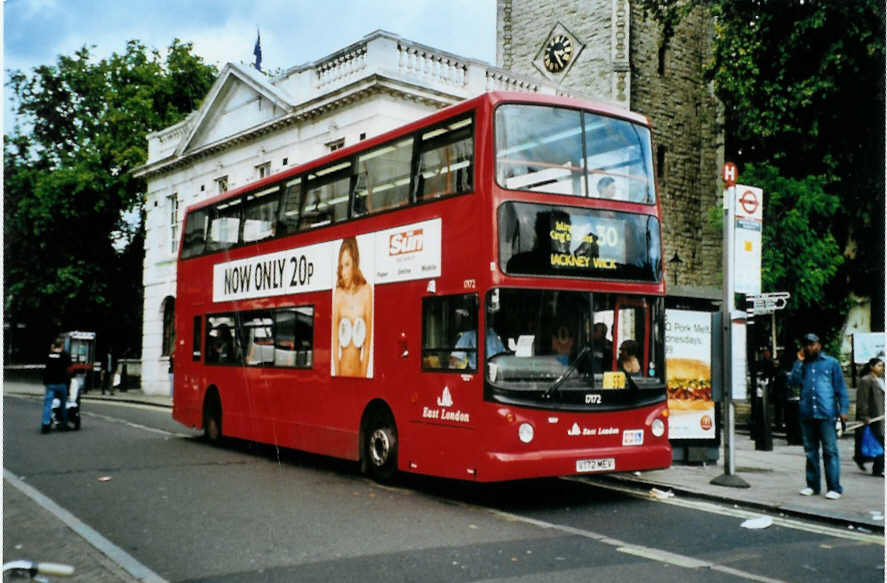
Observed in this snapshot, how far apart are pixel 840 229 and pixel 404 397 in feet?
68.7

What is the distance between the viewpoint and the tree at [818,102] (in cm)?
2334

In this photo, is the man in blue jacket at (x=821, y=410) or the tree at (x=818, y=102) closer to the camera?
the man in blue jacket at (x=821, y=410)

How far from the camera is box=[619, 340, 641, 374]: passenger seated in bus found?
990cm

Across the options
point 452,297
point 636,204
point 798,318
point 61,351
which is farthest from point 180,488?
point 798,318

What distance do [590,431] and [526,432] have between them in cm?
76

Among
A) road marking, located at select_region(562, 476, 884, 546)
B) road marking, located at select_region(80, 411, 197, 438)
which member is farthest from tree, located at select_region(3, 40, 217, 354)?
road marking, located at select_region(562, 476, 884, 546)

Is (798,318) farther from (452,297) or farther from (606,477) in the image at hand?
(452,297)

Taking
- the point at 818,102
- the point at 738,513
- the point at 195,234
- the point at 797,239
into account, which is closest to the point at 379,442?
the point at 738,513

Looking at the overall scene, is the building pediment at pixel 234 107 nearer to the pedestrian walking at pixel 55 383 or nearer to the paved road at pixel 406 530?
the pedestrian walking at pixel 55 383

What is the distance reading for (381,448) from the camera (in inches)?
440

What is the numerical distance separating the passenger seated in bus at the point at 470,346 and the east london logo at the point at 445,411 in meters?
0.33

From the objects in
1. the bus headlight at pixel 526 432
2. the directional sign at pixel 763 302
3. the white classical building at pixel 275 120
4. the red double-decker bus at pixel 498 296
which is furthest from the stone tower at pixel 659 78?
the bus headlight at pixel 526 432

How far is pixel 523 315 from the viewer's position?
30.7ft

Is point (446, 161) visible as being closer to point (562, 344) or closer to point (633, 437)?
point (562, 344)
